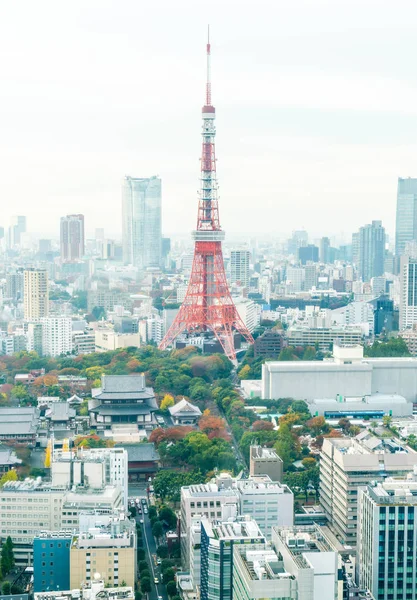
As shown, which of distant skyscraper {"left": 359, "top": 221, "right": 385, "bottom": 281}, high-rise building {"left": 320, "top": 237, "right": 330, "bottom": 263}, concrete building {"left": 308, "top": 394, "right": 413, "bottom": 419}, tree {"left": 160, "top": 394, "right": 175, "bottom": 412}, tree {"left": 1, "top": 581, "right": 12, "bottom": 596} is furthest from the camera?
high-rise building {"left": 320, "top": 237, "right": 330, "bottom": 263}

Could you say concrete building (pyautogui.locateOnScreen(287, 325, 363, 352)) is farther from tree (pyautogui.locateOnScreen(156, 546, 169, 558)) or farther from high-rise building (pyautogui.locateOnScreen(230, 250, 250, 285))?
tree (pyautogui.locateOnScreen(156, 546, 169, 558))

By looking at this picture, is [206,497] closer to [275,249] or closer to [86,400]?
[86,400]

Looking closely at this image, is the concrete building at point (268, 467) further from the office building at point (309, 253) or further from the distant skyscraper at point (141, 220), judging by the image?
the office building at point (309, 253)

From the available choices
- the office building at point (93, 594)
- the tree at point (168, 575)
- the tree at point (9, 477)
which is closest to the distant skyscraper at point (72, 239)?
the tree at point (9, 477)

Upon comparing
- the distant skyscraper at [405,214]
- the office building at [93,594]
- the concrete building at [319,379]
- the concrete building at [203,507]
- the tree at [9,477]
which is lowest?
the office building at [93,594]

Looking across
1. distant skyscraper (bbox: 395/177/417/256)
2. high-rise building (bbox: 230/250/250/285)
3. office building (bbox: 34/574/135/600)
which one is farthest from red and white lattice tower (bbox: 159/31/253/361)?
distant skyscraper (bbox: 395/177/417/256)
